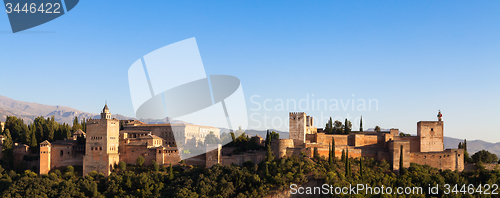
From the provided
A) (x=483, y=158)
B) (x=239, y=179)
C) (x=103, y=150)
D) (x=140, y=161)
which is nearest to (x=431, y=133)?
(x=483, y=158)

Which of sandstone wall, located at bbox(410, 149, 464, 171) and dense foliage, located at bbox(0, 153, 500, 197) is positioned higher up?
sandstone wall, located at bbox(410, 149, 464, 171)

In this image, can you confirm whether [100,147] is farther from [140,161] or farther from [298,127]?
[298,127]

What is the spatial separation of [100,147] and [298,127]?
20170mm

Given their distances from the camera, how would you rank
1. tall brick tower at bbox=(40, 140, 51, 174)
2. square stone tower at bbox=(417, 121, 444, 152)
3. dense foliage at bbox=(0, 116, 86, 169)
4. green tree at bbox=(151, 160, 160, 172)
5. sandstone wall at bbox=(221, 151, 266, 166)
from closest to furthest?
1. sandstone wall at bbox=(221, 151, 266, 166)
2. green tree at bbox=(151, 160, 160, 172)
3. tall brick tower at bbox=(40, 140, 51, 174)
4. square stone tower at bbox=(417, 121, 444, 152)
5. dense foliage at bbox=(0, 116, 86, 169)

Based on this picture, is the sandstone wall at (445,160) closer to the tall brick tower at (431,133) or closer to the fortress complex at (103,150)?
the tall brick tower at (431,133)

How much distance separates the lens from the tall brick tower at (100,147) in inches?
1747

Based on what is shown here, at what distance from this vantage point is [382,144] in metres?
46.2

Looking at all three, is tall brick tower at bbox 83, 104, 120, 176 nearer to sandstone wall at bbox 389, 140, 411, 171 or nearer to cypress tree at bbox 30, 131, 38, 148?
cypress tree at bbox 30, 131, 38, 148

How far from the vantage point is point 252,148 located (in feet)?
164

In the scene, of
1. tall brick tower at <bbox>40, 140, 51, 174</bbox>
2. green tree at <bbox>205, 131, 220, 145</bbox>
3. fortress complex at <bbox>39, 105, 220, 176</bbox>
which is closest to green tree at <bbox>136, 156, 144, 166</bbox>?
fortress complex at <bbox>39, 105, 220, 176</bbox>

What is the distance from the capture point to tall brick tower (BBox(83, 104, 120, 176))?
4438cm

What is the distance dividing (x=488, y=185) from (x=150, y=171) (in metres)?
31.8

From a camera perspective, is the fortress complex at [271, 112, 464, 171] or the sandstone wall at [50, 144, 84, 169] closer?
the fortress complex at [271, 112, 464, 171]

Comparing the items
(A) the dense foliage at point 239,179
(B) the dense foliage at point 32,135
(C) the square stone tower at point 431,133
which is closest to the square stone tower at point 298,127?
(A) the dense foliage at point 239,179
